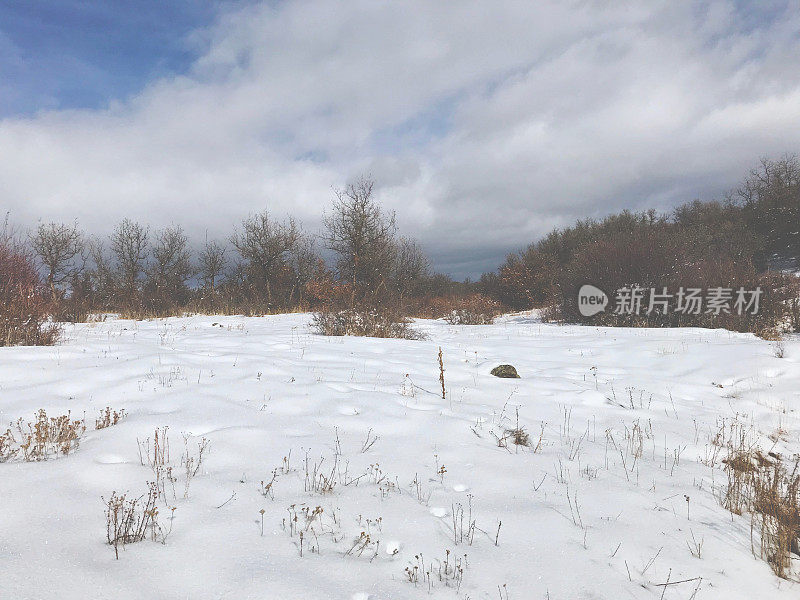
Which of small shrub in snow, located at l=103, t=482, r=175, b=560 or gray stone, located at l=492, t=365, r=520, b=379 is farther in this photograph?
gray stone, located at l=492, t=365, r=520, b=379

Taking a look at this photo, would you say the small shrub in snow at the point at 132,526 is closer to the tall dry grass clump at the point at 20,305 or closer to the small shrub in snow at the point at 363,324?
the tall dry grass clump at the point at 20,305

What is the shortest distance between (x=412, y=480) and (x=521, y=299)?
22.2m

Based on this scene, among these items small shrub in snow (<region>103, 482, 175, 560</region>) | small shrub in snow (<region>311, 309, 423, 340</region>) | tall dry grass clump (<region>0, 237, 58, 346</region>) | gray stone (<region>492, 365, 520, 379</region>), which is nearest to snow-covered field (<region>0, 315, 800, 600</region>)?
small shrub in snow (<region>103, 482, 175, 560</region>)

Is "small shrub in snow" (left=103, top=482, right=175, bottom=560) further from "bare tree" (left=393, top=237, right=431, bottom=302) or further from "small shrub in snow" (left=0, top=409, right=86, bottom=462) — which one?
"bare tree" (left=393, top=237, right=431, bottom=302)

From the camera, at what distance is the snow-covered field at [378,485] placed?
195 centimetres

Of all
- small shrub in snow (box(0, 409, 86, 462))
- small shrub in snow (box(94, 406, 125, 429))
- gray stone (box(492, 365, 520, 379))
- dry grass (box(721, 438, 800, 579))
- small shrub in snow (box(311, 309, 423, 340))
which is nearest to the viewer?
dry grass (box(721, 438, 800, 579))

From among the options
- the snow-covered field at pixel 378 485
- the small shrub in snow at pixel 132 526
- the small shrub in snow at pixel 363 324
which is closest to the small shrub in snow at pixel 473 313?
the small shrub in snow at pixel 363 324

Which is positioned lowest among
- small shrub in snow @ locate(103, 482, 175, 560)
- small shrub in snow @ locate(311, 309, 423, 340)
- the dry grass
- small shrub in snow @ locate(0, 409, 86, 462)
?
the dry grass

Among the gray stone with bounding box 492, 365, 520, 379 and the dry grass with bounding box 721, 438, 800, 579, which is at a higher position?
the gray stone with bounding box 492, 365, 520, 379

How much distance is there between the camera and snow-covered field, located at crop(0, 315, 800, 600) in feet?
6.41

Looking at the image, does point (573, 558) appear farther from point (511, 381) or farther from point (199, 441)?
point (511, 381)

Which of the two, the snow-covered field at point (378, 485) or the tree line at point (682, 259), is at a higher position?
the tree line at point (682, 259)

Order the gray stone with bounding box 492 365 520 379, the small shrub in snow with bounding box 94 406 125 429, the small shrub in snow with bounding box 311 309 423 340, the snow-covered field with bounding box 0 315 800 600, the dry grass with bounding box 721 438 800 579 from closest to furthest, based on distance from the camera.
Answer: the snow-covered field with bounding box 0 315 800 600
the dry grass with bounding box 721 438 800 579
the small shrub in snow with bounding box 94 406 125 429
the gray stone with bounding box 492 365 520 379
the small shrub in snow with bounding box 311 309 423 340

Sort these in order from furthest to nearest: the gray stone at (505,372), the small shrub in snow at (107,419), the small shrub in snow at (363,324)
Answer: the small shrub in snow at (363,324) < the gray stone at (505,372) < the small shrub in snow at (107,419)
